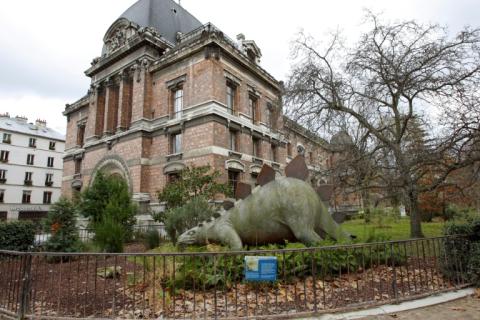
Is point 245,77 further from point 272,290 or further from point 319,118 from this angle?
point 272,290

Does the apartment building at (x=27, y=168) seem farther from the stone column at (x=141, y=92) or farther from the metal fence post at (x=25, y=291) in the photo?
the metal fence post at (x=25, y=291)

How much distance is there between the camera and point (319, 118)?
1239 cm

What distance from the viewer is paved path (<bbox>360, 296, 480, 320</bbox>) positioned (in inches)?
166

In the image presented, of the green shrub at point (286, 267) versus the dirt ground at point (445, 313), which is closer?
the dirt ground at point (445, 313)

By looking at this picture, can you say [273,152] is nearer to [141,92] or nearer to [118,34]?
[141,92]

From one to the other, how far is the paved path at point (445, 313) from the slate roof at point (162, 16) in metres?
23.7

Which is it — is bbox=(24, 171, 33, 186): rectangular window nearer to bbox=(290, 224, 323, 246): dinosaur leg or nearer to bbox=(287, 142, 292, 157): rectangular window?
bbox=(287, 142, 292, 157): rectangular window

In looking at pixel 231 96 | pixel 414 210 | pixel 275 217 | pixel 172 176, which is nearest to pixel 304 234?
pixel 275 217

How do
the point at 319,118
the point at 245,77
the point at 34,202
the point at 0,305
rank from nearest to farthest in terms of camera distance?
the point at 0,305
the point at 319,118
the point at 245,77
the point at 34,202

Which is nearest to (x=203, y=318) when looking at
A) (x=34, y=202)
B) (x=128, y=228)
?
(x=128, y=228)

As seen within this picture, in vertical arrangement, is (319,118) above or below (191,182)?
above

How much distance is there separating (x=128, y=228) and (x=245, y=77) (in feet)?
44.0

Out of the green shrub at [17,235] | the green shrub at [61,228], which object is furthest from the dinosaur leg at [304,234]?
the green shrub at [17,235]

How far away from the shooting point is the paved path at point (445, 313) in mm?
4211
